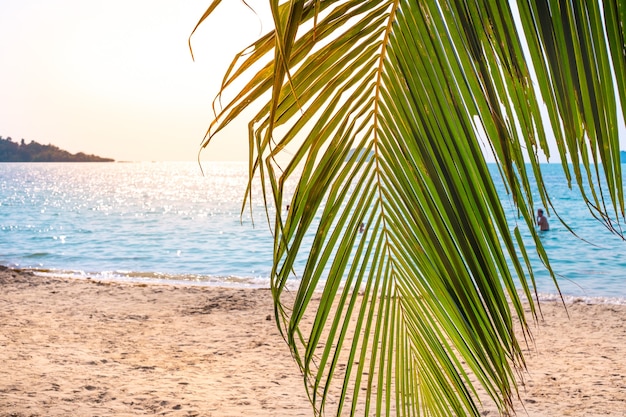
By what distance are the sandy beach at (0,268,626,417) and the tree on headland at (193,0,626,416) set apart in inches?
130

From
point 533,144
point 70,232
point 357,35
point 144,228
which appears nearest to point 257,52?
point 357,35

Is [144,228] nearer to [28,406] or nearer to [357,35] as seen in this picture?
[28,406]

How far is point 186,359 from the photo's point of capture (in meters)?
6.55

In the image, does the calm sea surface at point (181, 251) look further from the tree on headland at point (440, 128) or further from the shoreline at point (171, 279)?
the tree on headland at point (440, 128)

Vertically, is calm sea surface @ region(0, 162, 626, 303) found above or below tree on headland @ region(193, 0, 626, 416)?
below

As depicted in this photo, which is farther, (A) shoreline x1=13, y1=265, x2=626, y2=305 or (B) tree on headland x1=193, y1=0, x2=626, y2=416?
(A) shoreline x1=13, y1=265, x2=626, y2=305

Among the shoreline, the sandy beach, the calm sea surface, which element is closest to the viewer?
the sandy beach

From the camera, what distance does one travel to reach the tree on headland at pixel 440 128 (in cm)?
67

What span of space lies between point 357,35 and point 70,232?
96.5 feet

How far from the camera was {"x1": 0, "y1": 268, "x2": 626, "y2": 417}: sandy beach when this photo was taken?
5074 millimetres

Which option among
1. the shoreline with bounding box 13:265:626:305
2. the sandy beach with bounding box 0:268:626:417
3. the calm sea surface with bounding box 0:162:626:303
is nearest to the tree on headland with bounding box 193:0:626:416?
the sandy beach with bounding box 0:268:626:417

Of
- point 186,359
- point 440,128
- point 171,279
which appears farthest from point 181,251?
point 440,128

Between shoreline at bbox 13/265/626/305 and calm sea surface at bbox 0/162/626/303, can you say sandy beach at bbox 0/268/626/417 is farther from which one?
shoreline at bbox 13/265/626/305

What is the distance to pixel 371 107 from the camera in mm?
882
